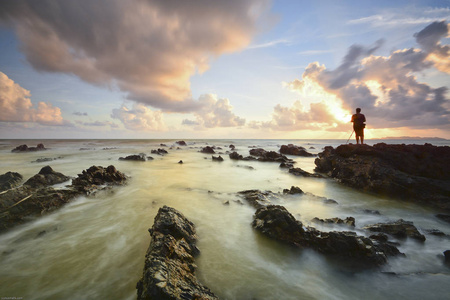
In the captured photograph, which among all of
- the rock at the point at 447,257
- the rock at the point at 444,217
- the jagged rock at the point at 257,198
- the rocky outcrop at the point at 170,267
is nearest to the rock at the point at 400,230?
the rock at the point at 447,257

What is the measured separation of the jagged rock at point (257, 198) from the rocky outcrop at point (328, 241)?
69.2 inches

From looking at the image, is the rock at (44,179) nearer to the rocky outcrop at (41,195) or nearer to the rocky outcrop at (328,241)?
the rocky outcrop at (41,195)

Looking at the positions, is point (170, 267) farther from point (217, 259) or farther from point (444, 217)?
point (444, 217)

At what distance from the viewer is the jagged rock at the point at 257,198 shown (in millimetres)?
7023

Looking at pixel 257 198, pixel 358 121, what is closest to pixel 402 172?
pixel 358 121

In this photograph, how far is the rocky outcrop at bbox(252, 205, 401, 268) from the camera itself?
379 cm

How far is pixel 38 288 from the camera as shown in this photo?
10.5 feet

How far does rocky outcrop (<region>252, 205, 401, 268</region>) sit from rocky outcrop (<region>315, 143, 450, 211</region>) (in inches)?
216

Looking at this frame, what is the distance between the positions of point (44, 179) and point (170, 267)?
364 inches

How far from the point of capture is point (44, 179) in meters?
8.23

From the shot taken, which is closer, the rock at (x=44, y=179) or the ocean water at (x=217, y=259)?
the ocean water at (x=217, y=259)

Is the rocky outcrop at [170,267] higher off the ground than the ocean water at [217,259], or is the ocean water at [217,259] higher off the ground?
the rocky outcrop at [170,267]

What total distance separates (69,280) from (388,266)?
6351 millimetres

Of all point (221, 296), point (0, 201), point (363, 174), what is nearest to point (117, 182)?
point (0, 201)
